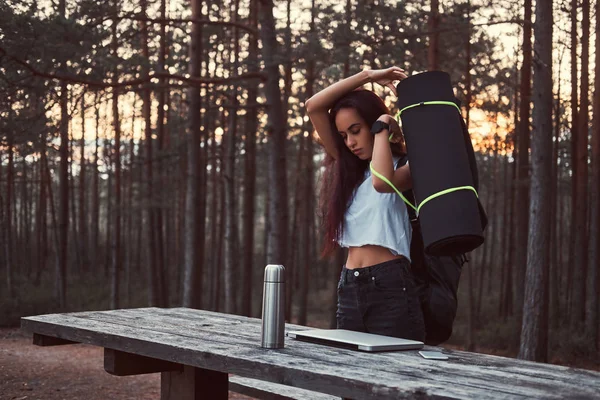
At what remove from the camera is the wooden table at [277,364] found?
209 cm

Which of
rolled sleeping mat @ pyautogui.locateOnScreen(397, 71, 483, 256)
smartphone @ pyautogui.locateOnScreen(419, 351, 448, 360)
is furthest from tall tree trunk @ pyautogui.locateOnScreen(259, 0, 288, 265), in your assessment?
smartphone @ pyautogui.locateOnScreen(419, 351, 448, 360)

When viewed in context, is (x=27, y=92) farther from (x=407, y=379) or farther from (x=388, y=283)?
(x=407, y=379)

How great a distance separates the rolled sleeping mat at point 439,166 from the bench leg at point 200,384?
1.40m

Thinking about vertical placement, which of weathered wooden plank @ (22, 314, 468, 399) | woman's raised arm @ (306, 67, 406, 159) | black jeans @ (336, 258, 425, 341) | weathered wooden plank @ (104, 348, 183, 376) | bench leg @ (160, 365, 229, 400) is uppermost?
woman's raised arm @ (306, 67, 406, 159)

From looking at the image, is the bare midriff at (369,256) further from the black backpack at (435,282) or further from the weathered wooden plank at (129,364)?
the weathered wooden plank at (129,364)

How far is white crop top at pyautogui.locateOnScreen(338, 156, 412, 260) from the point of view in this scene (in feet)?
10.3

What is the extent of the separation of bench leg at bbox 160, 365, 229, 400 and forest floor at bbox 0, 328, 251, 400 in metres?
3.94

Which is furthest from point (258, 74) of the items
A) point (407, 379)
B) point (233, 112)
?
point (407, 379)

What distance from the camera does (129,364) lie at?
3.57 metres

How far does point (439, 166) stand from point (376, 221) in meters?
0.50

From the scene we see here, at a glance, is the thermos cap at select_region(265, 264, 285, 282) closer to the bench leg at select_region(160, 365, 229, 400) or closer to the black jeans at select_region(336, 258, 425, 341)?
the black jeans at select_region(336, 258, 425, 341)

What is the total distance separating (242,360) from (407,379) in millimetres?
655

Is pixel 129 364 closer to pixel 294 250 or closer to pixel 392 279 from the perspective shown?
pixel 392 279

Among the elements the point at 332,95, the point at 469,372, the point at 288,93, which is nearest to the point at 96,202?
the point at 288,93
